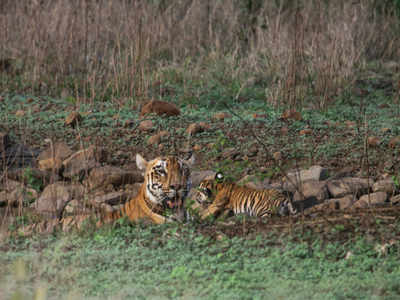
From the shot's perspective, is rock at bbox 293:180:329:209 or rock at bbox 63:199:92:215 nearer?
rock at bbox 63:199:92:215

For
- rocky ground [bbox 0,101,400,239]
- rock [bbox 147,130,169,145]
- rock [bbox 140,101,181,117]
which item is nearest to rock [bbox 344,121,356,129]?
rocky ground [bbox 0,101,400,239]

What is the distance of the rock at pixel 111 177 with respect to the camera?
18.1 ft

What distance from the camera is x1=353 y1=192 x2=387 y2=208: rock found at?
15.9 ft

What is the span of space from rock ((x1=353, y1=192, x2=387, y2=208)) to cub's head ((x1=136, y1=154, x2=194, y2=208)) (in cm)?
121

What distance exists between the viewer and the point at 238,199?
16.9 feet

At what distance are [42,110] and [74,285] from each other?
445 cm

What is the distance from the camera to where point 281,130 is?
6566 mm

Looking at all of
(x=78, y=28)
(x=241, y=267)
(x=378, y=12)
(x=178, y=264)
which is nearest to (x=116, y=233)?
(x=178, y=264)

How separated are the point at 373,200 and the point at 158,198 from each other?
1540 millimetres

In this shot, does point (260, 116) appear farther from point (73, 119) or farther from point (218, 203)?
point (218, 203)

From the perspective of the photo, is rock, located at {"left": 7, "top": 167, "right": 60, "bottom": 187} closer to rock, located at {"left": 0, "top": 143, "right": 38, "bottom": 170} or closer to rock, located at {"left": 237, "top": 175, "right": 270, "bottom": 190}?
rock, located at {"left": 0, "top": 143, "right": 38, "bottom": 170}

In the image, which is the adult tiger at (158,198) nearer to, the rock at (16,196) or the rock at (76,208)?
the rock at (76,208)

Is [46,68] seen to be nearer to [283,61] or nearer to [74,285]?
[283,61]

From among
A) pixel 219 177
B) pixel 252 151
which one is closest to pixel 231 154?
pixel 252 151
